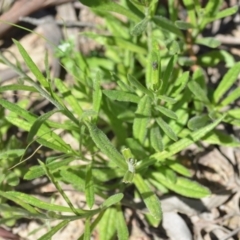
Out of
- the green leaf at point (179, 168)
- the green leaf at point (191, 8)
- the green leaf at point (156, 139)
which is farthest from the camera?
the green leaf at point (191, 8)

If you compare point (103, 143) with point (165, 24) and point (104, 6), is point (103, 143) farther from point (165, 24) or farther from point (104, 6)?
point (165, 24)

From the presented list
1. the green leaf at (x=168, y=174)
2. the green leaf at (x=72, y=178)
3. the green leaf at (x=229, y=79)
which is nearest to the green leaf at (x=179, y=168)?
the green leaf at (x=168, y=174)

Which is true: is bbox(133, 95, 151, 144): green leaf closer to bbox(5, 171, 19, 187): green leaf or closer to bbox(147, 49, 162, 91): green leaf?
bbox(147, 49, 162, 91): green leaf

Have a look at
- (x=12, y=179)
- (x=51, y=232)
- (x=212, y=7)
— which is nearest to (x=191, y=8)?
(x=212, y=7)

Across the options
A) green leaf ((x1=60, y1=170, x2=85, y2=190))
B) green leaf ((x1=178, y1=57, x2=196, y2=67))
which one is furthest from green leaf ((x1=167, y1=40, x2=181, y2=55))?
green leaf ((x1=60, y1=170, x2=85, y2=190))

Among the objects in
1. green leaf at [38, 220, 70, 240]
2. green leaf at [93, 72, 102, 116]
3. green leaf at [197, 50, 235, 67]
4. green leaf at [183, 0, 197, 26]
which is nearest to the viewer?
green leaf at [38, 220, 70, 240]

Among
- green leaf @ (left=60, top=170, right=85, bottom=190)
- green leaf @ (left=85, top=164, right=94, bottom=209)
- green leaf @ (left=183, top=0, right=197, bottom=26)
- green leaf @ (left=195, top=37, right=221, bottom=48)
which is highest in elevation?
green leaf @ (left=183, top=0, right=197, bottom=26)

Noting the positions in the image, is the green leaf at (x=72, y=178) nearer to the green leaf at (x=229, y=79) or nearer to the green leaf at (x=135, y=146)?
the green leaf at (x=135, y=146)
